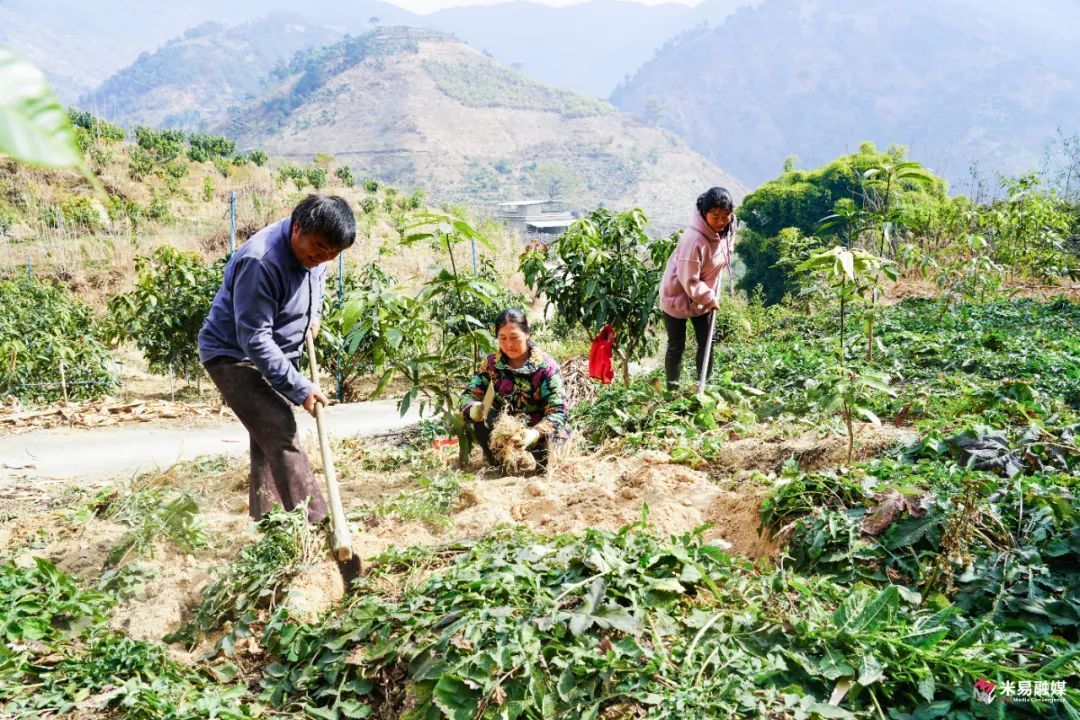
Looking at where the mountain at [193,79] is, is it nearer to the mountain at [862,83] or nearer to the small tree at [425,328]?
the mountain at [862,83]

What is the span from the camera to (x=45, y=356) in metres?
7.74

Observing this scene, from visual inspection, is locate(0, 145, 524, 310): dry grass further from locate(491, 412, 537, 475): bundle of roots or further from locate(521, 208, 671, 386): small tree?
locate(491, 412, 537, 475): bundle of roots

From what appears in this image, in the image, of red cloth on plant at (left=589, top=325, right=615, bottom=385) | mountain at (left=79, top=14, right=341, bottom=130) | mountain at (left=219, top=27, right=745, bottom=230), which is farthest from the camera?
mountain at (left=79, top=14, right=341, bottom=130)

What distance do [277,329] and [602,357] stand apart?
9.41 feet

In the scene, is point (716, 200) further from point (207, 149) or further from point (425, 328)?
point (207, 149)

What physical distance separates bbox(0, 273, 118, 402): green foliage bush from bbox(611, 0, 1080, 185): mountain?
125 metres

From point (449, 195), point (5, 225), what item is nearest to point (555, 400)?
point (5, 225)

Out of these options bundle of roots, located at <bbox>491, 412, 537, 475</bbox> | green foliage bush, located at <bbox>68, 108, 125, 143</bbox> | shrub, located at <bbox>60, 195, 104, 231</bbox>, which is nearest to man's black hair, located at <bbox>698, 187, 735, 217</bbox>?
bundle of roots, located at <bbox>491, 412, 537, 475</bbox>

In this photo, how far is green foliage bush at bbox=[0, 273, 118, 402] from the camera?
7336 mm

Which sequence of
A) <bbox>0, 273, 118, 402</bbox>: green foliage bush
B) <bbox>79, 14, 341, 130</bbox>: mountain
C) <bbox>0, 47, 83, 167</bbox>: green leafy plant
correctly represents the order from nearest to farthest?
<bbox>0, 47, 83, 167</bbox>: green leafy plant → <bbox>0, 273, 118, 402</bbox>: green foliage bush → <bbox>79, 14, 341, 130</bbox>: mountain

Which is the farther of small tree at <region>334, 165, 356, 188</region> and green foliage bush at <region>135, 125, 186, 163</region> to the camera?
small tree at <region>334, 165, 356, 188</region>

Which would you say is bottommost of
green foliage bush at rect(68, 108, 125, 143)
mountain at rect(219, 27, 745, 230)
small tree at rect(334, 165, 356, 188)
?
small tree at rect(334, 165, 356, 188)

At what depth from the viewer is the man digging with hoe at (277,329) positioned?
2.69 metres

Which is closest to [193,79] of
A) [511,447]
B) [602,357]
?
[602,357]
